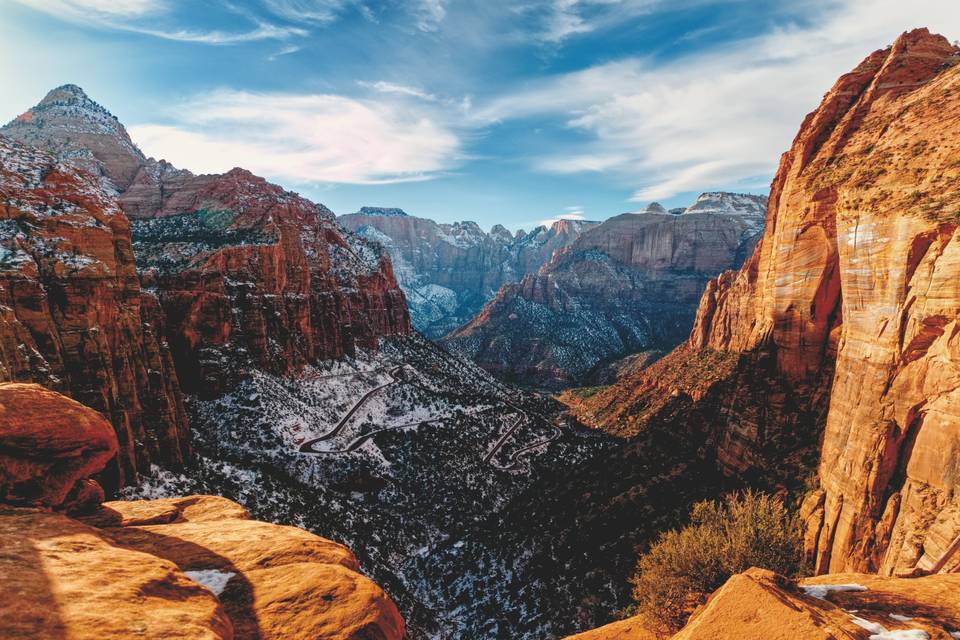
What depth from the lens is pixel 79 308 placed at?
34062 millimetres

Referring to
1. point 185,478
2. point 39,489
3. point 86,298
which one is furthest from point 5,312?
point 39,489

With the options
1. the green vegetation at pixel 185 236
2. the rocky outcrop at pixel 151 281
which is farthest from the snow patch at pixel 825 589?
the green vegetation at pixel 185 236

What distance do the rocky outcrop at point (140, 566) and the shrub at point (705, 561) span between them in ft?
42.4

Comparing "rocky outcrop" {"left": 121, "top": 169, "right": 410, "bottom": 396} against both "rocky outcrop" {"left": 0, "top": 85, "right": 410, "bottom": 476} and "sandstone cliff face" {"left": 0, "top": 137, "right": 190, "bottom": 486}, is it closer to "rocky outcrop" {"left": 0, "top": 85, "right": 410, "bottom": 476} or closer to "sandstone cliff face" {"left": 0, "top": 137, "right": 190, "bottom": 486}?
"rocky outcrop" {"left": 0, "top": 85, "right": 410, "bottom": 476}

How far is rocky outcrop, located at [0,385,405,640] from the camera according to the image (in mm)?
6965

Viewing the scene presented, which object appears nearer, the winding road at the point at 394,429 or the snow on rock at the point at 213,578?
the snow on rock at the point at 213,578

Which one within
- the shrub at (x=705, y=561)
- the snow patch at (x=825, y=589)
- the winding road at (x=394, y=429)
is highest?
the snow patch at (x=825, y=589)

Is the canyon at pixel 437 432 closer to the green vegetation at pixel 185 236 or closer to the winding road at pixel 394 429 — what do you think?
the winding road at pixel 394 429

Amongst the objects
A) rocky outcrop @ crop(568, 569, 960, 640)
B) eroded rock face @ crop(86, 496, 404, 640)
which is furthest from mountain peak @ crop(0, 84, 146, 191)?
rocky outcrop @ crop(568, 569, 960, 640)

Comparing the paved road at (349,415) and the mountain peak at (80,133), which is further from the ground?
the mountain peak at (80,133)

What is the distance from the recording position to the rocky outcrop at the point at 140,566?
6.96m

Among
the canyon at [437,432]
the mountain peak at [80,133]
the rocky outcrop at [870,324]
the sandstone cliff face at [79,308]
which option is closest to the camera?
the canyon at [437,432]

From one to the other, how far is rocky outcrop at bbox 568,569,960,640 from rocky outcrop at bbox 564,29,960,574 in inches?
201

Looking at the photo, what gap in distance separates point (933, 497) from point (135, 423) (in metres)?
50.8
